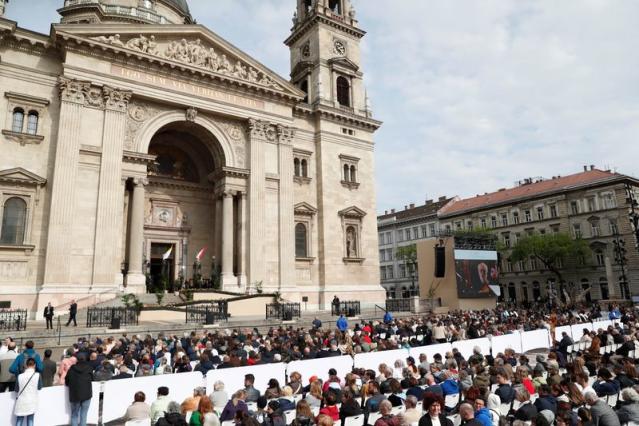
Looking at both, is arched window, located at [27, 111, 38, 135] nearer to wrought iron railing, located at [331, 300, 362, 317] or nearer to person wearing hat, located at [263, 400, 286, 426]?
wrought iron railing, located at [331, 300, 362, 317]

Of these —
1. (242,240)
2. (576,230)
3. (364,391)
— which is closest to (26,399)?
(364,391)

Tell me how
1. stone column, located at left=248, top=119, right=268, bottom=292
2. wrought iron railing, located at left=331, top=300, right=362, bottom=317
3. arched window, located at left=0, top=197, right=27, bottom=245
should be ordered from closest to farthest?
arched window, located at left=0, top=197, right=27, bottom=245
wrought iron railing, located at left=331, top=300, right=362, bottom=317
stone column, located at left=248, top=119, right=268, bottom=292

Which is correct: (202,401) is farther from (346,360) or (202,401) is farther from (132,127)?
(132,127)

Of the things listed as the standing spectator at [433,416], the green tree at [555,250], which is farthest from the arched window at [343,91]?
the standing spectator at [433,416]

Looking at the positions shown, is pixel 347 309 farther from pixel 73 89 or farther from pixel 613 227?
pixel 613 227

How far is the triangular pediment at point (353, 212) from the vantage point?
3575 cm

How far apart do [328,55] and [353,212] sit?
13.7m

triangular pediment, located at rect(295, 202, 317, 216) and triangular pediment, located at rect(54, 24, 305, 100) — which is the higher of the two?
triangular pediment, located at rect(54, 24, 305, 100)

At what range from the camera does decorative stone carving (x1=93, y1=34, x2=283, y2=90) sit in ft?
91.2

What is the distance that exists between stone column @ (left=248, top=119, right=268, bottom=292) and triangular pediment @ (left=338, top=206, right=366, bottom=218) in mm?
7188

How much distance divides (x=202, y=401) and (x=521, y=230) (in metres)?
57.8

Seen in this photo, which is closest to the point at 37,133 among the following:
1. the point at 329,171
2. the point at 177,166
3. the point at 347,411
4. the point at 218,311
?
the point at 177,166

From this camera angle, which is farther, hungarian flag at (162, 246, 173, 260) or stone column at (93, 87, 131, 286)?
hungarian flag at (162, 246, 173, 260)

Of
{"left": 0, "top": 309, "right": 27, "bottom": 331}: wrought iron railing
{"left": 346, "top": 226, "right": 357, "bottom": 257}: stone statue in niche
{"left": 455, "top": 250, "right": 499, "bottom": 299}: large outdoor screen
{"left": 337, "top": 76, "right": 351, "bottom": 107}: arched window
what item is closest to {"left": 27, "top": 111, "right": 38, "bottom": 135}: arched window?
{"left": 0, "top": 309, "right": 27, "bottom": 331}: wrought iron railing
